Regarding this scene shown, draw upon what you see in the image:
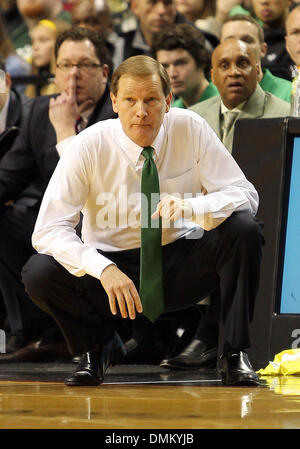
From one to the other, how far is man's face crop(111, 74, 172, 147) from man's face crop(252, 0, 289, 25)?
2965 millimetres

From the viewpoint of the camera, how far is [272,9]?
6293mm

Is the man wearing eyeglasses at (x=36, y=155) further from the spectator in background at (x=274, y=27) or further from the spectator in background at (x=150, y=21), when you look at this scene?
the spectator in background at (x=150, y=21)

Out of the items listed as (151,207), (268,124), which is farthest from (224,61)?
(151,207)

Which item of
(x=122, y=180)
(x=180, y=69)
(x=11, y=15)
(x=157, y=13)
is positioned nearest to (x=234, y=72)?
(x=180, y=69)

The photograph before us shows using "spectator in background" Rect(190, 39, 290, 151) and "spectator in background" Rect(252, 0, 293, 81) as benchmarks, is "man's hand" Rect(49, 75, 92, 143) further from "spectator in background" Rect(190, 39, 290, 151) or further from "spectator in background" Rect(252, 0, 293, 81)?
"spectator in background" Rect(252, 0, 293, 81)

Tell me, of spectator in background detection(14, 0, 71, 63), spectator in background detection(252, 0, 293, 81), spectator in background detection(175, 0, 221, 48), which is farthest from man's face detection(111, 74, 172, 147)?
spectator in background detection(14, 0, 71, 63)

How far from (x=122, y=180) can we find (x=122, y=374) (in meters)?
0.84

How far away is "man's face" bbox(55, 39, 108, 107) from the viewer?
496 cm

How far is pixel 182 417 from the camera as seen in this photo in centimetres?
266

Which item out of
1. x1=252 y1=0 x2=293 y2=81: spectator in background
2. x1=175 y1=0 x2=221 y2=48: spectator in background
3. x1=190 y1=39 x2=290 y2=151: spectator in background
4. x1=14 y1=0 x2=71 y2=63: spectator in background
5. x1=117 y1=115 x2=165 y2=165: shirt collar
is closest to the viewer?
x1=117 y1=115 x2=165 y2=165: shirt collar

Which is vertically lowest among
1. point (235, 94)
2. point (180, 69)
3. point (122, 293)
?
point (122, 293)

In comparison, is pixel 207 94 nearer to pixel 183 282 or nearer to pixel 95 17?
pixel 95 17

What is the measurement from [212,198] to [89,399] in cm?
87

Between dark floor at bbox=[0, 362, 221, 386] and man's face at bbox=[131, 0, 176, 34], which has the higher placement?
man's face at bbox=[131, 0, 176, 34]
